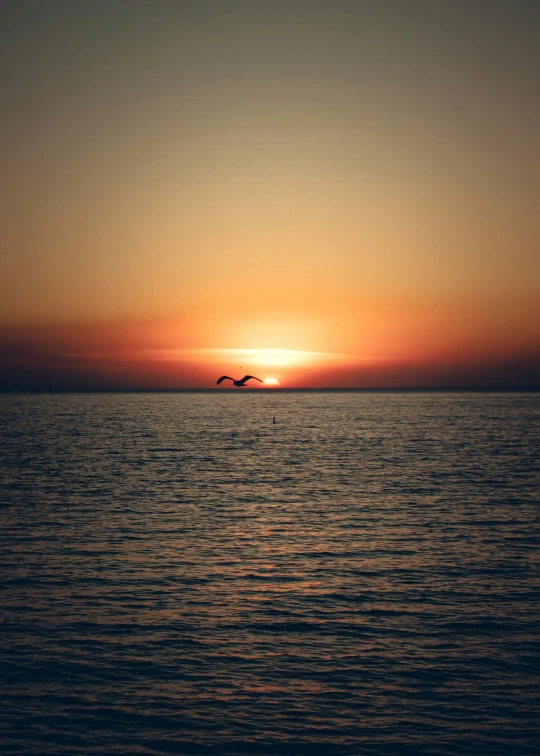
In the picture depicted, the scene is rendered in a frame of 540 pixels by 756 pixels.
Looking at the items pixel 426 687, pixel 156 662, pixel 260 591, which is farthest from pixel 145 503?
pixel 426 687

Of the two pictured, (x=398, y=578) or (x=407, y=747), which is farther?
(x=398, y=578)

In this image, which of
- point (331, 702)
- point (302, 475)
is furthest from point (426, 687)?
point (302, 475)

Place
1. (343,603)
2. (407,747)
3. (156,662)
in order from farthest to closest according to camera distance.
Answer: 1. (343,603)
2. (156,662)
3. (407,747)

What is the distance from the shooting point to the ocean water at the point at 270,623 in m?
17.9

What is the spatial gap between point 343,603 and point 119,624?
8.16 metres

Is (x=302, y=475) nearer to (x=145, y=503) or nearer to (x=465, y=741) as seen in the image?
(x=145, y=503)

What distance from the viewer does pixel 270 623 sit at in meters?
25.4

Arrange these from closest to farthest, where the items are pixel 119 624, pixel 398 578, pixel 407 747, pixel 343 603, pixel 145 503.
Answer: pixel 407 747 → pixel 119 624 → pixel 343 603 → pixel 398 578 → pixel 145 503

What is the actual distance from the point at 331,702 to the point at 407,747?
8.77 ft

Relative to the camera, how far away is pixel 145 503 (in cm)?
5444

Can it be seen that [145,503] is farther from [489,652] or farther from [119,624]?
[489,652]

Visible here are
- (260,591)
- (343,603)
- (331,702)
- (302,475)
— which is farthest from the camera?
(302,475)

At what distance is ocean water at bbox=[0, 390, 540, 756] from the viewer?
1786 centimetres

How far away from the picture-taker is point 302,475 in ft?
246
